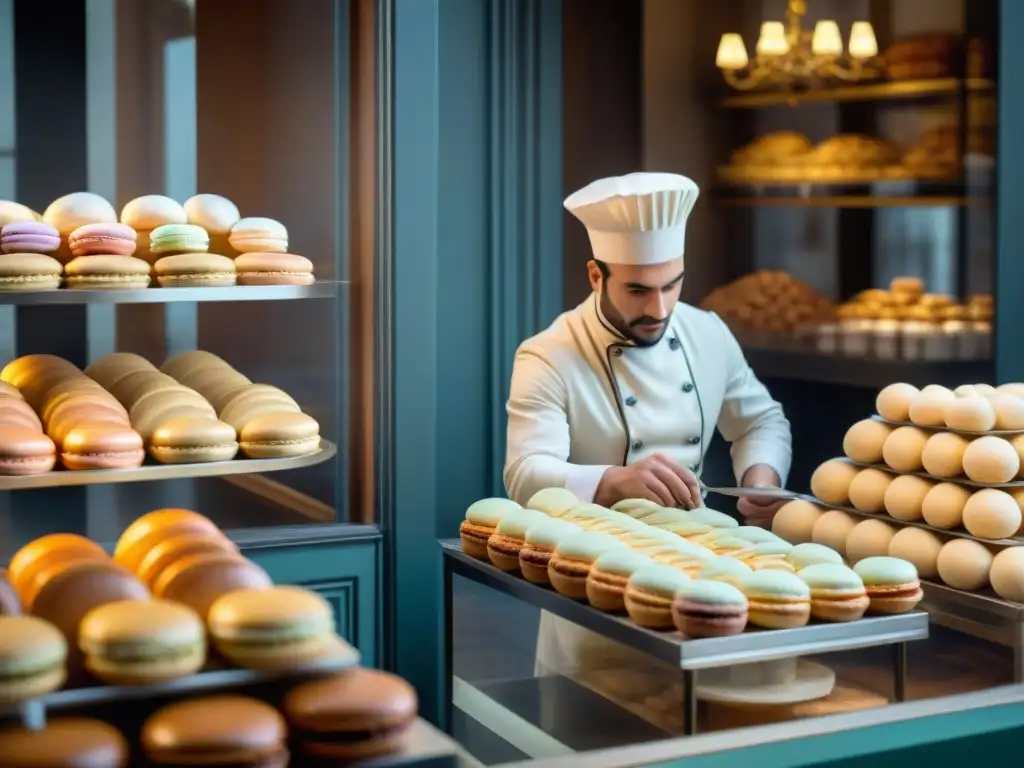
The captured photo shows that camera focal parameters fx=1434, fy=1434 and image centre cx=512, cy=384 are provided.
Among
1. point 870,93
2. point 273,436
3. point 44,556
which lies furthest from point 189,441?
point 870,93

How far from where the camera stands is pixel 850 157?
191 inches

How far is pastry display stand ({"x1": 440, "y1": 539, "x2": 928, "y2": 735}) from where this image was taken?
64.6 inches

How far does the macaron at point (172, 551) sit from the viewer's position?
4.91 feet

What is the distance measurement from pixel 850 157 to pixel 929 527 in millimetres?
2922

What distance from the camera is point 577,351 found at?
2947 millimetres

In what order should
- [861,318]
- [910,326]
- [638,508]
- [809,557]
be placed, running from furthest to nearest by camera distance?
[861,318] → [910,326] → [638,508] → [809,557]

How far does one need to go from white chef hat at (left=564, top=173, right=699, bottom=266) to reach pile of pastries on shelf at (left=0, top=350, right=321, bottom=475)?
0.75 m

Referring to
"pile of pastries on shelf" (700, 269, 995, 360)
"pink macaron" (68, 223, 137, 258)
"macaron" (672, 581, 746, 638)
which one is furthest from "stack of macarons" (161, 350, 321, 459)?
"pile of pastries on shelf" (700, 269, 995, 360)

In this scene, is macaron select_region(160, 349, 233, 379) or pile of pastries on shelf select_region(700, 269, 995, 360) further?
pile of pastries on shelf select_region(700, 269, 995, 360)

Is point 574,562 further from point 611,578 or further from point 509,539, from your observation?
point 509,539

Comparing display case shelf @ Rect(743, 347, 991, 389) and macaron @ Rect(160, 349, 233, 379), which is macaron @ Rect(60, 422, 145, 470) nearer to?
macaron @ Rect(160, 349, 233, 379)

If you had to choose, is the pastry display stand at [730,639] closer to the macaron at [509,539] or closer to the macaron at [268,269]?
the macaron at [509,539]

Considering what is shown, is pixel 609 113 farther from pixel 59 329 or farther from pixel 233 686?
pixel 233 686

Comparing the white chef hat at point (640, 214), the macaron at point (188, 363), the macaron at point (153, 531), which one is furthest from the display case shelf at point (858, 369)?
the macaron at point (153, 531)
